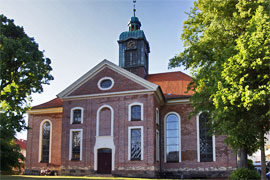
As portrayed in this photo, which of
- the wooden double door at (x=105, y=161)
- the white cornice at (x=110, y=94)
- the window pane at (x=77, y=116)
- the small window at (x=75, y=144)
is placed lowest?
the wooden double door at (x=105, y=161)

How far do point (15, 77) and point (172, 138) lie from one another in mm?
14277

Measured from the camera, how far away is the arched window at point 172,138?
26.3 metres

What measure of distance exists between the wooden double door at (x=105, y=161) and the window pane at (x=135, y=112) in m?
3.41

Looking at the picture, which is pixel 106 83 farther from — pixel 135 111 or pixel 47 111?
pixel 47 111

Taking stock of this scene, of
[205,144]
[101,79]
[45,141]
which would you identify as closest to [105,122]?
[101,79]

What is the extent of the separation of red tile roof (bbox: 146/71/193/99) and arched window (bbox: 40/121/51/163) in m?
11.9

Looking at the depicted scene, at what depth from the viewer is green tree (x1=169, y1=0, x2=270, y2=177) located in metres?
13.1

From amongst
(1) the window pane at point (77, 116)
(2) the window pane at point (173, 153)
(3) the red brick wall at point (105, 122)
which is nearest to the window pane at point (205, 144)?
(2) the window pane at point (173, 153)

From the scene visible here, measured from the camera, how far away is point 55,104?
30344 millimetres

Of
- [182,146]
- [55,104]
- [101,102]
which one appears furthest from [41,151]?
[182,146]

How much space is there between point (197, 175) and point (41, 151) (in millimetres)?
15283

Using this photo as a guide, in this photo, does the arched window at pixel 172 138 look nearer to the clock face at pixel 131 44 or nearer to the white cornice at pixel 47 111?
the clock face at pixel 131 44

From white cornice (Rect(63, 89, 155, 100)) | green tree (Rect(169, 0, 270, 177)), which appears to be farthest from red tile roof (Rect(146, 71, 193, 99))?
green tree (Rect(169, 0, 270, 177))

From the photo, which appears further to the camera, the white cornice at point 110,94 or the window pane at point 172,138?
the window pane at point 172,138
